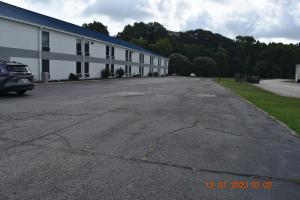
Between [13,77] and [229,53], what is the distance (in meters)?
108

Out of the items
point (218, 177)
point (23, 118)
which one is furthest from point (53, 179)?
point (23, 118)

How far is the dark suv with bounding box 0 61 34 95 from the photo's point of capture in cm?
1391

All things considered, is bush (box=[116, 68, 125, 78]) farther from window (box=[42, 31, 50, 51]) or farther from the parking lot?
the parking lot

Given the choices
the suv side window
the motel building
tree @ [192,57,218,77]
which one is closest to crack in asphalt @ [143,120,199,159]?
the suv side window

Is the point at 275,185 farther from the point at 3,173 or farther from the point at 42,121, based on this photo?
the point at 42,121

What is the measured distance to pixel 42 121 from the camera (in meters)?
8.41

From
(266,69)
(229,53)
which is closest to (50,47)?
(266,69)

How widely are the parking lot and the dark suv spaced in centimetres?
544

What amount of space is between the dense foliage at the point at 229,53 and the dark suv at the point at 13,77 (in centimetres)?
7901

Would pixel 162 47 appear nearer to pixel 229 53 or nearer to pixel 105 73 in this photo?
pixel 229 53

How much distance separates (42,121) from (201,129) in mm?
4498

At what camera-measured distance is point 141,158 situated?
539 cm

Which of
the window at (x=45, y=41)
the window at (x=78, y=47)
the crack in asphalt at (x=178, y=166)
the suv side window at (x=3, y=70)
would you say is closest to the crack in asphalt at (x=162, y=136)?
the crack in asphalt at (x=178, y=166)

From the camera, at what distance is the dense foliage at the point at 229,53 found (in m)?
99.4
